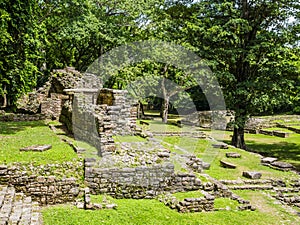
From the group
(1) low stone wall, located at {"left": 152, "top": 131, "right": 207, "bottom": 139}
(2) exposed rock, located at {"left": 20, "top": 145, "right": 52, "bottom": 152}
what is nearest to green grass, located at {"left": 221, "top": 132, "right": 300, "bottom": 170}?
(1) low stone wall, located at {"left": 152, "top": 131, "right": 207, "bottom": 139}

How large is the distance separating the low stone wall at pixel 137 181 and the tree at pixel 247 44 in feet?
32.0

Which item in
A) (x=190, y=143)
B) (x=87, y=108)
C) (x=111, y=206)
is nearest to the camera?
(x=111, y=206)

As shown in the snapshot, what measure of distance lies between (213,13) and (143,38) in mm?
11403

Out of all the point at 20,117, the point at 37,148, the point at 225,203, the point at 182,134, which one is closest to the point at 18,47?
the point at 37,148

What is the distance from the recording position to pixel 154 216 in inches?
389

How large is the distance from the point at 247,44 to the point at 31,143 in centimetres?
1425

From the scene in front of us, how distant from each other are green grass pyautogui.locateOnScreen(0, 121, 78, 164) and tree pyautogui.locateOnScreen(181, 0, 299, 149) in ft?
34.2

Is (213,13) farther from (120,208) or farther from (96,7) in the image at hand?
(120,208)

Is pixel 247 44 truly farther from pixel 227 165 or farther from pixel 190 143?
pixel 227 165

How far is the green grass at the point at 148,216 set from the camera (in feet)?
30.6

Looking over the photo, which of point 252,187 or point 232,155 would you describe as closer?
point 252,187

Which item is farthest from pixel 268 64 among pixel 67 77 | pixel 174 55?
pixel 67 77

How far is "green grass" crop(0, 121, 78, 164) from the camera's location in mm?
11703

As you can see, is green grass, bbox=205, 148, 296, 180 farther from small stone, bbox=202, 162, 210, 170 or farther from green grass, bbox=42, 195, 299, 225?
green grass, bbox=42, 195, 299, 225
